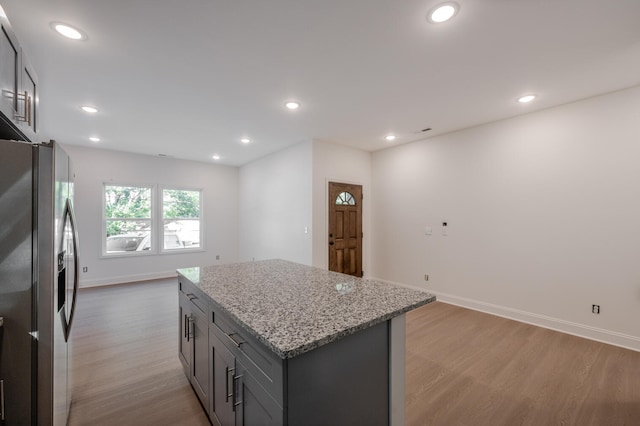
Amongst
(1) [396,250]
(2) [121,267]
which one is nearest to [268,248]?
(1) [396,250]

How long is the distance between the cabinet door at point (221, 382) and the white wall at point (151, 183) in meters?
5.16

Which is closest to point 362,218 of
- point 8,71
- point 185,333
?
point 185,333

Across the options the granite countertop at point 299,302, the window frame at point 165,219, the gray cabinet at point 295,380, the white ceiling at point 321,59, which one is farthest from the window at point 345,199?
the window frame at point 165,219

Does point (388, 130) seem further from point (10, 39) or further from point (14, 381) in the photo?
point (14, 381)

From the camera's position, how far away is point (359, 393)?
1.23 meters

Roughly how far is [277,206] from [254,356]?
442 cm

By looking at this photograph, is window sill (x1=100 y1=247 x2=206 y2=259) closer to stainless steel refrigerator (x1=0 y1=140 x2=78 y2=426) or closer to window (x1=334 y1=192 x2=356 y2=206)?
window (x1=334 y1=192 x2=356 y2=206)

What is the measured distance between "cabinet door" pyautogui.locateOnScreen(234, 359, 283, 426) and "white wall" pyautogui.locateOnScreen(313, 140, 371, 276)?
3.21m

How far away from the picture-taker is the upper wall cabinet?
141 cm

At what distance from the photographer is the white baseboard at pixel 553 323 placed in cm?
281

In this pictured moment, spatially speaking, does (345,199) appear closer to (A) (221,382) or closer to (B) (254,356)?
(A) (221,382)

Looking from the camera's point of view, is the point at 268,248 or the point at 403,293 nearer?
the point at 403,293

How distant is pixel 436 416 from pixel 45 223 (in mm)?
2634

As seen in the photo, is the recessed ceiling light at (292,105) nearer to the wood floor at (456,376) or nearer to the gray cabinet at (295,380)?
the gray cabinet at (295,380)
